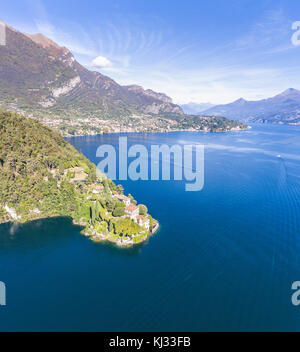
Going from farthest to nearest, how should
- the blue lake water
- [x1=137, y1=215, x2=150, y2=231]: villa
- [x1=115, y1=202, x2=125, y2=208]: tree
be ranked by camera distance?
[x1=115, y1=202, x2=125, y2=208]: tree < [x1=137, y1=215, x2=150, y2=231]: villa < the blue lake water

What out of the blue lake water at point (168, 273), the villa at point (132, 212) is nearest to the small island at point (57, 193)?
the villa at point (132, 212)

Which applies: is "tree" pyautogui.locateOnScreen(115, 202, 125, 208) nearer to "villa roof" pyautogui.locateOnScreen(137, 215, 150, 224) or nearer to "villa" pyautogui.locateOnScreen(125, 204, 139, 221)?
"villa" pyautogui.locateOnScreen(125, 204, 139, 221)

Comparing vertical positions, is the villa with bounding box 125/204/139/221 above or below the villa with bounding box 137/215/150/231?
above

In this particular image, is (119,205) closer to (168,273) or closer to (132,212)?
(132,212)

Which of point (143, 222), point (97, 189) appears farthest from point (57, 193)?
point (143, 222)

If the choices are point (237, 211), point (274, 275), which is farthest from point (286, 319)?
point (237, 211)

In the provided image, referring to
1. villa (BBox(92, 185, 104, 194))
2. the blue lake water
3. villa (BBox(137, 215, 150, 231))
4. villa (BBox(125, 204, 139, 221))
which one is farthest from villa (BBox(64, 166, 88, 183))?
villa (BBox(137, 215, 150, 231))

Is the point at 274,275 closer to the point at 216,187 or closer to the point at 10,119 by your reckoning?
the point at 216,187
